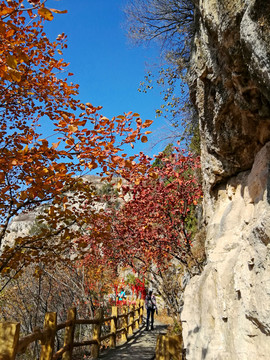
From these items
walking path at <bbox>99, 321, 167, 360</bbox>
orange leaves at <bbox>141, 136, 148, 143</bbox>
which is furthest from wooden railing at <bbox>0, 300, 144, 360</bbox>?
orange leaves at <bbox>141, 136, 148, 143</bbox>

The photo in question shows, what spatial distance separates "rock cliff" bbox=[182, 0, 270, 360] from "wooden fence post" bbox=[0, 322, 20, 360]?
8.00 feet

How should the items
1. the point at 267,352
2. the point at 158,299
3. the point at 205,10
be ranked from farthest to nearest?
the point at 158,299 → the point at 205,10 → the point at 267,352

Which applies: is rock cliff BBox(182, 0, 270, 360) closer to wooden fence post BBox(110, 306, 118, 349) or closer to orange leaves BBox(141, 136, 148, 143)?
orange leaves BBox(141, 136, 148, 143)

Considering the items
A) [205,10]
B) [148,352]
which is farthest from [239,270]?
[148,352]

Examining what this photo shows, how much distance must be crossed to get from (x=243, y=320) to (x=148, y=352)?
6.74m

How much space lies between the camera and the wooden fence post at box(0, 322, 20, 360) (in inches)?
117

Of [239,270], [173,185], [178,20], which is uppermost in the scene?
[178,20]

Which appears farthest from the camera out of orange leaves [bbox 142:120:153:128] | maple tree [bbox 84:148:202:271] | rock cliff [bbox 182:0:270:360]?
maple tree [bbox 84:148:202:271]

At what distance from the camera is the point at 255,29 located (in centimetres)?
264

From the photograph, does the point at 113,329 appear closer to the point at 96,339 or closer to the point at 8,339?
the point at 96,339

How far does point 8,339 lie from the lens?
9.79 feet

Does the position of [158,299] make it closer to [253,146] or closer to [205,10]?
[253,146]

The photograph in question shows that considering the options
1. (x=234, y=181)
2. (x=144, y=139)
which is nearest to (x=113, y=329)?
(x=234, y=181)

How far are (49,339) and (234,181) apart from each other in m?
4.15
